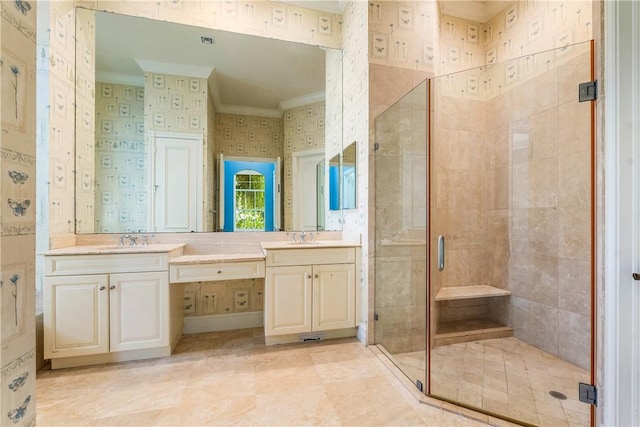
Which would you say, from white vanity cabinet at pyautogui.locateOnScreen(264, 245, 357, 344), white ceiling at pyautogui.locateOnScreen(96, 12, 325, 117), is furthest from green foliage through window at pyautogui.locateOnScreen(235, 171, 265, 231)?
white ceiling at pyautogui.locateOnScreen(96, 12, 325, 117)

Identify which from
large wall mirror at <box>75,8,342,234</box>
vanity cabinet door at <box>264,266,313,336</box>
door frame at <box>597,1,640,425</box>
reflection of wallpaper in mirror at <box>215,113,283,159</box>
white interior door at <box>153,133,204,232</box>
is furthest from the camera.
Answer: reflection of wallpaper in mirror at <box>215,113,283,159</box>

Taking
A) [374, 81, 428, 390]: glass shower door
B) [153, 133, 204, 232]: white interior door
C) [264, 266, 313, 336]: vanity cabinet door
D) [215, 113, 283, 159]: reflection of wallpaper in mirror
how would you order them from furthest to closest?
[215, 113, 283, 159]: reflection of wallpaper in mirror
[153, 133, 204, 232]: white interior door
[264, 266, 313, 336]: vanity cabinet door
[374, 81, 428, 390]: glass shower door

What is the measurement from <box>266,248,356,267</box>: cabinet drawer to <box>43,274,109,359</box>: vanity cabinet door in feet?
4.04

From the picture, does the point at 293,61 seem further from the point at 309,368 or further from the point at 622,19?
the point at 309,368

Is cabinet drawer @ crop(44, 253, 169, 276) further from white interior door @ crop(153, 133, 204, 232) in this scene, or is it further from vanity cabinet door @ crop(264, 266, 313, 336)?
vanity cabinet door @ crop(264, 266, 313, 336)

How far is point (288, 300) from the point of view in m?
2.40

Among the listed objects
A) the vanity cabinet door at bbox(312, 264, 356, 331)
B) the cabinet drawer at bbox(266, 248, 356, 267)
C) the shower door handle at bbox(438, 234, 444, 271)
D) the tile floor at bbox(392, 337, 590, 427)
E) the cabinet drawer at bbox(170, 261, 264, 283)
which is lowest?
the tile floor at bbox(392, 337, 590, 427)

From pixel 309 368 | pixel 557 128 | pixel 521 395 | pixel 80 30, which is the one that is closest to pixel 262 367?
pixel 309 368

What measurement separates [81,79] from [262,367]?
2847 mm

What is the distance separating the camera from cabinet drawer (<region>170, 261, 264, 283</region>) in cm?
221

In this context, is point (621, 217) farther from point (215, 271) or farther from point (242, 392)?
point (215, 271)

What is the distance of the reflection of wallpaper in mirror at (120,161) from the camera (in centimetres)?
250

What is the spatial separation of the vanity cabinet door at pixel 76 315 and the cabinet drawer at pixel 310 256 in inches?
48.5

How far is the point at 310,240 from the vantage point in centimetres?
292
